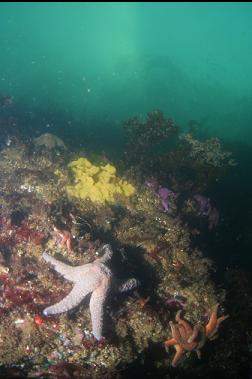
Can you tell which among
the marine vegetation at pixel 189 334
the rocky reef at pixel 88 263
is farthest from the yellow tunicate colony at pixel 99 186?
the marine vegetation at pixel 189 334

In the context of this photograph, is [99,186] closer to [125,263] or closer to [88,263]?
[125,263]

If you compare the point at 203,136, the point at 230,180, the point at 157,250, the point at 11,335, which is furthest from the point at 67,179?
the point at 203,136

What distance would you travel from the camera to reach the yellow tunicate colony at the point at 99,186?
8250mm

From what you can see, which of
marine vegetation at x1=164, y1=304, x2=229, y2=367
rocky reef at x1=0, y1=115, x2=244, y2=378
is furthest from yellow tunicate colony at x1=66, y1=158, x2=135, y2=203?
marine vegetation at x1=164, y1=304, x2=229, y2=367

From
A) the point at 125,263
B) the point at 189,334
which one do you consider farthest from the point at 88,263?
the point at 189,334

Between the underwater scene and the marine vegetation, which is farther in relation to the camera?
the marine vegetation

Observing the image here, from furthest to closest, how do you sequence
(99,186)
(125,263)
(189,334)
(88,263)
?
(99,186) → (125,263) → (189,334) → (88,263)

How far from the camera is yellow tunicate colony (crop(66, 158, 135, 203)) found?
8250 mm

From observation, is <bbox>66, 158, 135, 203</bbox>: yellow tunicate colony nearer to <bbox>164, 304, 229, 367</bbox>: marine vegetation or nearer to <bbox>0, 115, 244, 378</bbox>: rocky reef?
<bbox>0, 115, 244, 378</bbox>: rocky reef

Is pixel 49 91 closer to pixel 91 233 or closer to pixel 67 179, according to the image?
pixel 67 179

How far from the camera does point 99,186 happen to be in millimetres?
8344

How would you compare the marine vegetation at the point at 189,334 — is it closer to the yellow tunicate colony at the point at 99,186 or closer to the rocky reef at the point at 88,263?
the rocky reef at the point at 88,263

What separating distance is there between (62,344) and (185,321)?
2.36 meters

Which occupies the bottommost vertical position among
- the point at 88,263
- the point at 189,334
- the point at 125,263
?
the point at 189,334
